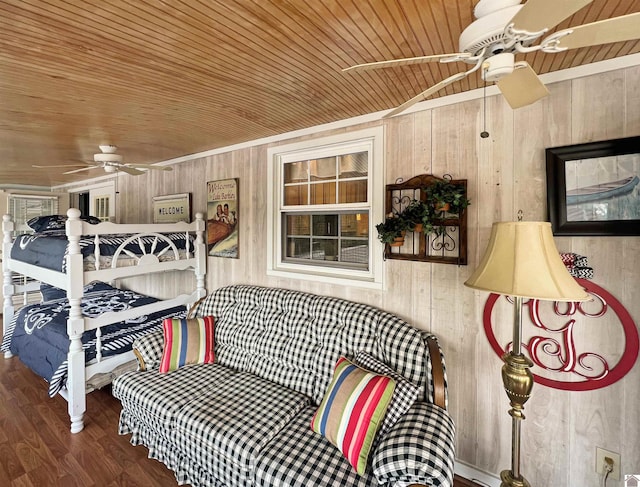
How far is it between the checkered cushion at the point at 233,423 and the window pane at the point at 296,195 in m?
1.55

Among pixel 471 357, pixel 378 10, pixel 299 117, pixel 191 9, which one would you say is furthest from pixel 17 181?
pixel 471 357

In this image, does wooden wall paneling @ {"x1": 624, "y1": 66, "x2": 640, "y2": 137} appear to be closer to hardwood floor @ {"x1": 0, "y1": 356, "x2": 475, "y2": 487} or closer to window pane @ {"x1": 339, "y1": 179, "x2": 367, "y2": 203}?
window pane @ {"x1": 339, "y1": 179, "x2": 367, "y2": 203}

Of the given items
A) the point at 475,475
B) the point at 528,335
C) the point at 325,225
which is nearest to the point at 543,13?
the point at 528,335

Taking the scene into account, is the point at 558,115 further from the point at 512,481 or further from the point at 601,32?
the point at 512,481

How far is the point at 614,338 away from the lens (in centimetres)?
155

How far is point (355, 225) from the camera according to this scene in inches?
96.5

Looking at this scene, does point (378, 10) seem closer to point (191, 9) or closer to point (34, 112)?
point (191, 9)

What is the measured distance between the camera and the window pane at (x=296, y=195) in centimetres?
274

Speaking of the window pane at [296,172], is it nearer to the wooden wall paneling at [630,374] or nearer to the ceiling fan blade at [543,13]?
the ceiling fan blade at [543,13]

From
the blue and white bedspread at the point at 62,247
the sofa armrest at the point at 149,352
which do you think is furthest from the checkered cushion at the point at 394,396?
the blue and white bedspread at the point at 62,247

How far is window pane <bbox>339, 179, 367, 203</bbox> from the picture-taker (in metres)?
2.38

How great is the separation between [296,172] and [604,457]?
9.00 ft

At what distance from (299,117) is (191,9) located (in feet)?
4.03

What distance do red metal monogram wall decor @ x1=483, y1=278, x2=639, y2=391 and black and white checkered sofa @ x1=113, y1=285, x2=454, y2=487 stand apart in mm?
553
